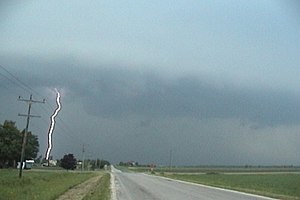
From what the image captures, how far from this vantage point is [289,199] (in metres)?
35.6

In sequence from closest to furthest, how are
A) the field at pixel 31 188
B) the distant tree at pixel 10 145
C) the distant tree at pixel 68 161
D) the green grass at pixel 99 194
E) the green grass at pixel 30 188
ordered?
the green grass at pixel 30 188, the field at pixel 31 188, the green grass at pixel 99 194, the distant tree at pixel 10 145, the distant tree at pixel 68 161

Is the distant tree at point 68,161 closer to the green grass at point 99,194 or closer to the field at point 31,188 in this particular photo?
the field at point 31,188

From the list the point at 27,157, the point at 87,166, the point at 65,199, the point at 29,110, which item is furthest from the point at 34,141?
the point at 65,199

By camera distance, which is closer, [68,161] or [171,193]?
[171,193]

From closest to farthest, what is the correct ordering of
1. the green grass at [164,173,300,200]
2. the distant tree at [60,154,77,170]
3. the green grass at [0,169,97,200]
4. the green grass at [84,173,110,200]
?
the green grass at [0,169,97,200]
the green grass at [84,173,110,200]
the green grass at [164,173,300,200]
the distant tree at [60,154,77,170]

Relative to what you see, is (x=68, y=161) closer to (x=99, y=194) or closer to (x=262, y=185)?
(x=262, y=185)

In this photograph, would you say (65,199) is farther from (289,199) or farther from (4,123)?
(4,123)

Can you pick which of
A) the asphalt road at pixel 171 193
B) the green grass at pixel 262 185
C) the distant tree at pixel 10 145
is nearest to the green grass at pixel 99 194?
the asphalt road at pixel 171 193

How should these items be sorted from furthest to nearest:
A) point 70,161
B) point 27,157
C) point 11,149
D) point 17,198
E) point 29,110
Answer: point 70,161
point 27,157
point 11,149
point 29,110
point 17,198

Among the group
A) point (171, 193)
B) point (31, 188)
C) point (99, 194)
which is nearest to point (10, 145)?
point (31, 188)

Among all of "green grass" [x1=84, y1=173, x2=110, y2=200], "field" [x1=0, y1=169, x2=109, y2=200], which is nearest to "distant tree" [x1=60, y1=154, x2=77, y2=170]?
"field" [x1=0, y1=169, x2=109, y2=200]

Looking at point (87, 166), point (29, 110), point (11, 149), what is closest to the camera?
point (29, 110)

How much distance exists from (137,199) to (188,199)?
3.48m

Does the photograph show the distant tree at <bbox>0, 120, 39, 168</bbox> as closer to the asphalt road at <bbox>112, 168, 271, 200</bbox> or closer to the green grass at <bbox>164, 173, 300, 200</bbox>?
the green grass at <bbox>164, 173, 300, 200</bbox>
